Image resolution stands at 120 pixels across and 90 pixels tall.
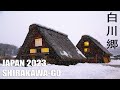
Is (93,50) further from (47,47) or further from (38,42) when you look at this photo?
(38,42)

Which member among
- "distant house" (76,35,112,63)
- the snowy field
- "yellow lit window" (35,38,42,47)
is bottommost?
the snowy field

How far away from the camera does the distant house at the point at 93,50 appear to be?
5707mm

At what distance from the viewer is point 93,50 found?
5957 mm

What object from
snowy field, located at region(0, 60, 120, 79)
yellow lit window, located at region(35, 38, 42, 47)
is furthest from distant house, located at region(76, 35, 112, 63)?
yellow lit window, located at region(35, 38, 42, 47)

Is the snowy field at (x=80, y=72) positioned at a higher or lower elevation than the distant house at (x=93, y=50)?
lower

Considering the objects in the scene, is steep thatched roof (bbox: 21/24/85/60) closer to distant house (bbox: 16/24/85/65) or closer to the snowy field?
distant house (bbox: 16/24/85/65)

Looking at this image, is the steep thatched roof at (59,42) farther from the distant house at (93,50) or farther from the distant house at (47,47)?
the distant house at (93,50)

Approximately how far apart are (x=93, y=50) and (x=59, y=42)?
842 mm

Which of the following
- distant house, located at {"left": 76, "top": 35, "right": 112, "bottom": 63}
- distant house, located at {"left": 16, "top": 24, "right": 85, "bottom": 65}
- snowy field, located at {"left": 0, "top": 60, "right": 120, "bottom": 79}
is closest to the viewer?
snowy field, located at {"left": 0, "top": 60, "right": 120, "bottom": 79}

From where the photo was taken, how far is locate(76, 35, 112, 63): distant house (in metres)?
5.71

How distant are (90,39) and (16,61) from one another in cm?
177

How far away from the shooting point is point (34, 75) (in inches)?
208

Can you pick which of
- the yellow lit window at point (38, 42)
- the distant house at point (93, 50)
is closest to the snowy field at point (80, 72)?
the distant house at point (93, 50)
